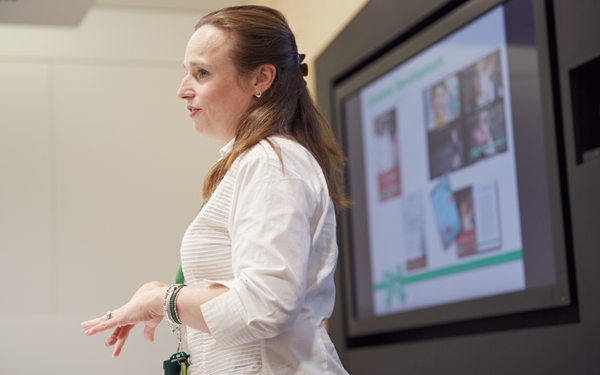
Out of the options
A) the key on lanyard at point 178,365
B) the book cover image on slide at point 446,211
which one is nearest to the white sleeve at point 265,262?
the key on lanyard at point 178,365

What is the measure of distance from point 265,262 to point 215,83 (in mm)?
443

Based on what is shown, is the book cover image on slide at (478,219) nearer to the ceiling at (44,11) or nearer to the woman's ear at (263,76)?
the woman's ear at (263,76)

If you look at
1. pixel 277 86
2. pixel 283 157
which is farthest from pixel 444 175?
pixel 283 157

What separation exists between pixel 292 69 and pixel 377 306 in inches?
82.0

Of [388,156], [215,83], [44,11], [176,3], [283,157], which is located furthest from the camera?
[176,3]

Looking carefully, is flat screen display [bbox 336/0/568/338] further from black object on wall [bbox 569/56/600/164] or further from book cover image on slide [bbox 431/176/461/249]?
black object on wall [bbox 569/56/600/164]

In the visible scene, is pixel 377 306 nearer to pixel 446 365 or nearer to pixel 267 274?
pixel 446 365

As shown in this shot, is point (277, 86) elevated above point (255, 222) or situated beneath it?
elevated above

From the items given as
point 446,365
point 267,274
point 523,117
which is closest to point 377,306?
point 446,365

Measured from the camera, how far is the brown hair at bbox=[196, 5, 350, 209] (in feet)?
4.03

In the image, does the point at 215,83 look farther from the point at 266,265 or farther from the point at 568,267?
the point at 568,267

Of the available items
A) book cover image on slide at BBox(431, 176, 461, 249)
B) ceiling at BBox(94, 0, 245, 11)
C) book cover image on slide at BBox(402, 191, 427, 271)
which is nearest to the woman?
book cover image on slide at BBox(431, 176, 461, 249)

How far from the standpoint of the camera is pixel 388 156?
10.2 feet

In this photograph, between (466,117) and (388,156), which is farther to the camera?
(388,156)
